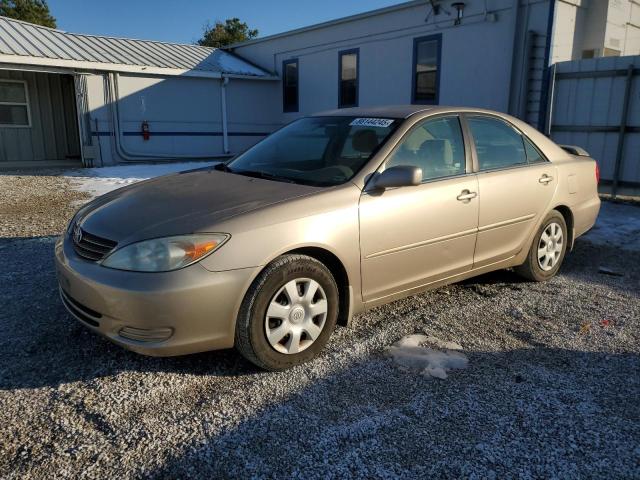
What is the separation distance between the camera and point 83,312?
305 centimetres

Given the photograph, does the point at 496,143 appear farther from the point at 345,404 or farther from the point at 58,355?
the point at 58,355

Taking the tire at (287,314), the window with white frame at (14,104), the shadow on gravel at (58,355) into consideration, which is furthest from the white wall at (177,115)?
the tire at (287,314)

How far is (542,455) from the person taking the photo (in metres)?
2.46

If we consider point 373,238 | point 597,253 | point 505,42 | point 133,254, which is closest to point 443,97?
point 505,42

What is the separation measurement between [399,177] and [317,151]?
93 centimetres

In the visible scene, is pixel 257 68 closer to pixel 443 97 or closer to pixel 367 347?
pixel 443 97

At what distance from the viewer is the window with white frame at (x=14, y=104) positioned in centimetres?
1416

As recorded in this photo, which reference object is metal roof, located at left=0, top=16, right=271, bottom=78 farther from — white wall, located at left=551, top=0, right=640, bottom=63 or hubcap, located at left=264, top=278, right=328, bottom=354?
hubcap, located at left=264, top=278, right=328, bottom=354

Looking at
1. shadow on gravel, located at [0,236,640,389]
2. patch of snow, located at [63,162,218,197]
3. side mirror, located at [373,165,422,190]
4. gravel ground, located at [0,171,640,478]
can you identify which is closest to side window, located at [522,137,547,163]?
shadow on gravel, located at [0,236,640,389]

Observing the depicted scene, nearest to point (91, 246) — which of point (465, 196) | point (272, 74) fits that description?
point (465, 196)

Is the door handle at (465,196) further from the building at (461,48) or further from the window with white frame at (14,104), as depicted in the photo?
the window with white frame at (14,104)

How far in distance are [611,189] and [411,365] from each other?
313 inches

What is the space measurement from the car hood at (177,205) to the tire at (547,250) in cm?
242

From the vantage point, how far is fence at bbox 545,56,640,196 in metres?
9.12
